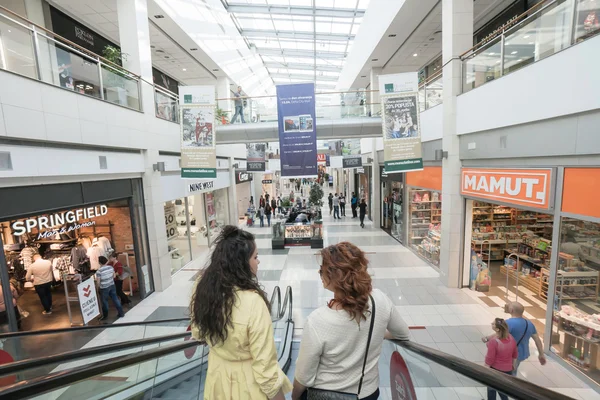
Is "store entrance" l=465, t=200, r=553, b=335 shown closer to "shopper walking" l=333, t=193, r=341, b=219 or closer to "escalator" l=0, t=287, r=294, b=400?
"escalator" l=0, t=287, r=294, b=400

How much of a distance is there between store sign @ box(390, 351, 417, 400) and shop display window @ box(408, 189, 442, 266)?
787cm

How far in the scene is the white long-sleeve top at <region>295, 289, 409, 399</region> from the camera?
1.43m

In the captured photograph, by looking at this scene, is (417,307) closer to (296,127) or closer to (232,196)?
(296,127)

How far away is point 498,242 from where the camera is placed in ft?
28.7

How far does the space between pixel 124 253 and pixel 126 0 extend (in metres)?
6.66

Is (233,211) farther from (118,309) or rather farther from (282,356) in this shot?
(282,356)

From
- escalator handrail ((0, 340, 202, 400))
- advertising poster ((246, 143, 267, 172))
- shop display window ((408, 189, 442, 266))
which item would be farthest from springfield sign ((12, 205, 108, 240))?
advertising poster ((246, 143, 267, 172))

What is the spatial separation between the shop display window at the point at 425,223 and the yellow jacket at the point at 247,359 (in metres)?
9.12

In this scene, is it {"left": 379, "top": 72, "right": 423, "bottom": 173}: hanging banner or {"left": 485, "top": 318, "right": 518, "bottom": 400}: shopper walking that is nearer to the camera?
{"left": 485, "top": 318, "right": 518, "bottom": 400}: shopper walking

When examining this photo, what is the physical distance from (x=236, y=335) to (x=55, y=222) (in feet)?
19.7

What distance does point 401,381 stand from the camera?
2.12 m

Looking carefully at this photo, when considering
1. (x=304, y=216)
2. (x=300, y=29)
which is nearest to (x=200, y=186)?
(x=304, y=216)

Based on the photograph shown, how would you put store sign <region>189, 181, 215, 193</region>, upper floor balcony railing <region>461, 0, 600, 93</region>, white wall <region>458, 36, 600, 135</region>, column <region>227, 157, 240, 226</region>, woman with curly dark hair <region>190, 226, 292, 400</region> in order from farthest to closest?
column <region>227, 157, 240, 226</region> < store sign <region>189, 181, 215, 193</region> < upper floor balcony railing <region>461, 0, 600, 93</region> < white wall <region>458, 36, 600, 135</region> < woman with curly dark hair <region>190, 226, 292, 400</region>

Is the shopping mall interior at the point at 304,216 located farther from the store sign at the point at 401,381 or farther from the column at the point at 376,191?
the column at the point at 376,191
